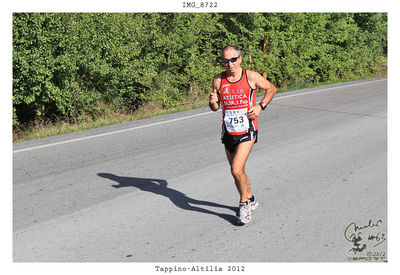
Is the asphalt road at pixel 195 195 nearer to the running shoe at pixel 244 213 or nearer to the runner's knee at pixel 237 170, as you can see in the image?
the running shoe at pixel 244 213

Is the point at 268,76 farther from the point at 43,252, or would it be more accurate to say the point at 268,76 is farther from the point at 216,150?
the point at 43,252

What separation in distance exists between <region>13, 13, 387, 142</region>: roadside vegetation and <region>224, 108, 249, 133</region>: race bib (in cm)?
553

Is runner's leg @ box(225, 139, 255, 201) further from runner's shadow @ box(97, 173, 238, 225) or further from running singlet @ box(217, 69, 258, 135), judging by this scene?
runner's shadow @ box(97, 173, 238, 225)

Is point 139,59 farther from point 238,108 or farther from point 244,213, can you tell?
point 244,213

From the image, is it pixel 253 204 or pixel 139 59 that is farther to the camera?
pixel 139 59

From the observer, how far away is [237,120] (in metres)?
5.14

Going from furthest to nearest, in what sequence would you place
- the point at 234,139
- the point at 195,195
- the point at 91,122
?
1. the point at 91,122
2. the point at 195,195
3. the point at 234,139

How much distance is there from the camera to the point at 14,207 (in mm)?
5688

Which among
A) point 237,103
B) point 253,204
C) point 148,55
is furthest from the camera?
point 148,55

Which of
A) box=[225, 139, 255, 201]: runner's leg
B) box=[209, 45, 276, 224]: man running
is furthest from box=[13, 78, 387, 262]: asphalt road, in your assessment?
box=[209, 45, 276, 224]: man running

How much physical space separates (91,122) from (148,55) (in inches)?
100

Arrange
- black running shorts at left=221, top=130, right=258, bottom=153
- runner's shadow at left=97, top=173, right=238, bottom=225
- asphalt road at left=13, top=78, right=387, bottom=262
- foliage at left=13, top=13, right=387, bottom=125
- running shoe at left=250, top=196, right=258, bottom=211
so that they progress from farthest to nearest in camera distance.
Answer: foliage at left=13, top=13, right=387, bottom=125, runner's shadow at left=97, top=173, right=238, bottom=225, running shoe at left=250, top=196, right=258, bottom=211, black running shorts at left=221, top=130, right=258, bottom=153, asphalt road at left=13, top=78, right=387, bottom=262

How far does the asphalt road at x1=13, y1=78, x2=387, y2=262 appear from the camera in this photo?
460 centimetres

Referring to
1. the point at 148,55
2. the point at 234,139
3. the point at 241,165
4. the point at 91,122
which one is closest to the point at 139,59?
the point at 148,55
